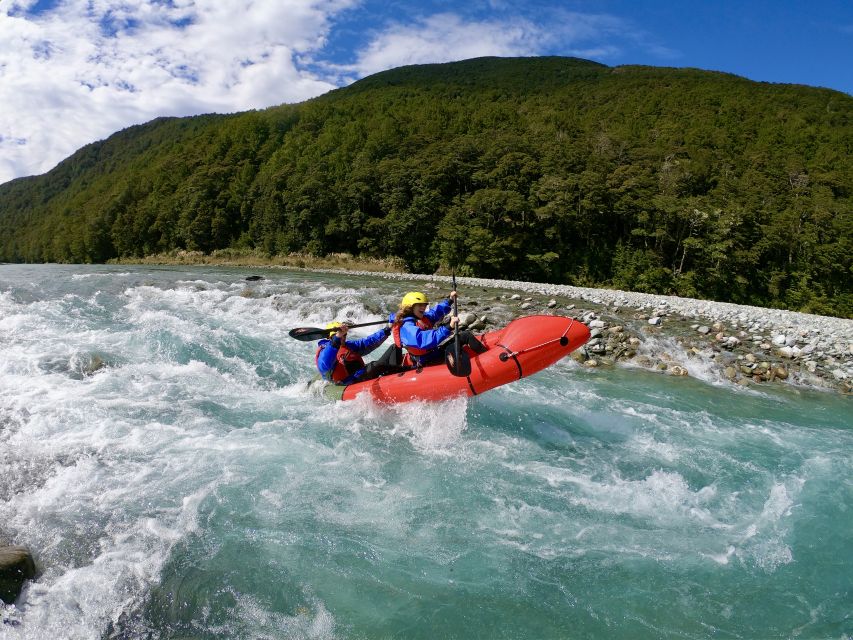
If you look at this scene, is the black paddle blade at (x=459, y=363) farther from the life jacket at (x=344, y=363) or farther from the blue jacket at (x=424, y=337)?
the life jacket at (x=344, y=363)

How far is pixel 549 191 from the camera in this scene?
27.4m

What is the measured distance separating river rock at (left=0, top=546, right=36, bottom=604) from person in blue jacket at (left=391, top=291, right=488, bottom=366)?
158 inches

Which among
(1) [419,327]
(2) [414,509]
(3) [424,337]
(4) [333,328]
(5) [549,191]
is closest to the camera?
(2) [414,509]

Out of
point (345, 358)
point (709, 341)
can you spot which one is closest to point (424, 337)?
point (345, 358)

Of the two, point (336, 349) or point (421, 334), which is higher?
point (421, 334)

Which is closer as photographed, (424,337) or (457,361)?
(457,361)

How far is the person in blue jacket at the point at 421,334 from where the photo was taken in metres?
5.79

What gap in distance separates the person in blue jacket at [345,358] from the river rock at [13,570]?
374 centimetres

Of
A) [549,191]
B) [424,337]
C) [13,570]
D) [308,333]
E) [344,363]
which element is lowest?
[13,570]

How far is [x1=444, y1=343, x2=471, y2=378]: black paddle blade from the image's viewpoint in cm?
A: 542

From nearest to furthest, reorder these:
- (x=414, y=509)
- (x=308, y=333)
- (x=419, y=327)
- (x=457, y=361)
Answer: (x=414, y=509)
(x=457, y=361)
(x=419, y=327)
(x=308, y=333)

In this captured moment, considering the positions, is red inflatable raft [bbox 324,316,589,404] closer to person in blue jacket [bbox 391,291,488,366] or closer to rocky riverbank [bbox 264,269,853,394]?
person in blue jacket [bbox 391,291,488,366]

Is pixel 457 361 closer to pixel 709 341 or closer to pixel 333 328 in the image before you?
pixel 333 328

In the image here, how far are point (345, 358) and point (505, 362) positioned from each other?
2.40 m
